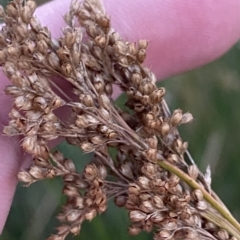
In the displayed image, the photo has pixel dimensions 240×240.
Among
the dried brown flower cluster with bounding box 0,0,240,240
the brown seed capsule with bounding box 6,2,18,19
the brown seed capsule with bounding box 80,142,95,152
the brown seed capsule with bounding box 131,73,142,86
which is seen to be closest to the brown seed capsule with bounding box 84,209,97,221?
the dried brown flower cluster with bounding box 0,0,240,240

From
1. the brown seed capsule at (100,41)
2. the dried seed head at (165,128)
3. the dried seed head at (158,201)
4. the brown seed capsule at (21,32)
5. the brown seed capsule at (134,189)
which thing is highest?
the brown seed capsule at (21,32)

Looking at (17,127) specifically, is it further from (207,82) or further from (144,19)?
(207,82)

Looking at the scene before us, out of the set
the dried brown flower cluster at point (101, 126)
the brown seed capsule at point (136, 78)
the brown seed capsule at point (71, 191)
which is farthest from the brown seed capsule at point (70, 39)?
the brown seed capsule at point (71, 191)

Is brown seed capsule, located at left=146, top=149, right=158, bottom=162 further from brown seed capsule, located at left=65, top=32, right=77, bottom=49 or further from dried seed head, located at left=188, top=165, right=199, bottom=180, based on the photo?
brown seed capsule, located at left=65, top=32, right=77, bottom=49

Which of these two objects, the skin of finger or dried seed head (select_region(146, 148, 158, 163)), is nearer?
dried seed head (select_region(146, 148, 158, 163))

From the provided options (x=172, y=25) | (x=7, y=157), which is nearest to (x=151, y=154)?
(x=7, y=157)

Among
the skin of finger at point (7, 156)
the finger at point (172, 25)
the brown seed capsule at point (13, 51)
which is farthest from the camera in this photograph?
the finger at point (172, 25)

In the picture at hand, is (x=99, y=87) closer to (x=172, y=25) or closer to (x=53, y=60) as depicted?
(x=53, y=60)

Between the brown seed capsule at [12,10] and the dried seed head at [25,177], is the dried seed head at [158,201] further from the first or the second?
the brown seed capsule at [12,10]
